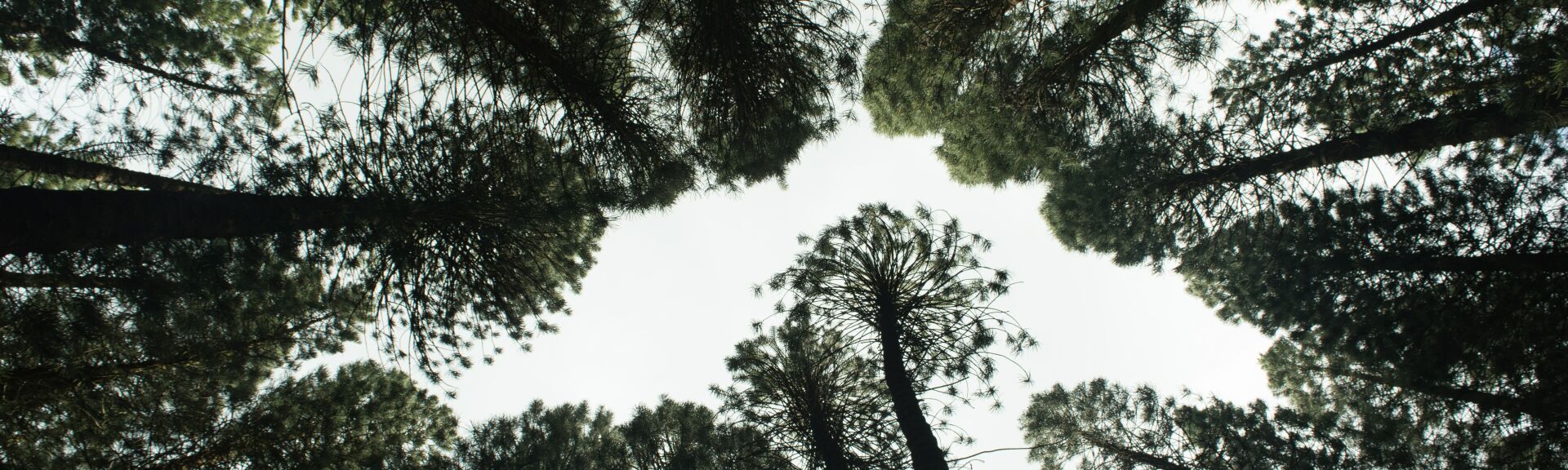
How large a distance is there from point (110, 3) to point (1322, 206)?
606 inches

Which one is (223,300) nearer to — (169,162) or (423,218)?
(169,162)

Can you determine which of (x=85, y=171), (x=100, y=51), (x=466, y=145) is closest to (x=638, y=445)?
(x=466, y=145)

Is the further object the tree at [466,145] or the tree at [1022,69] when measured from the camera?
the tree at [1022,69]

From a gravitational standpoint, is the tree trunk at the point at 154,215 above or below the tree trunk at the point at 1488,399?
above

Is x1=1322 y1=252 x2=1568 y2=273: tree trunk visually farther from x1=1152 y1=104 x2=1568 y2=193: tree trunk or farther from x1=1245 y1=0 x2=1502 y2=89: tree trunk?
x1=1245 y1=0 x2=1502 y2=89: tree trunk

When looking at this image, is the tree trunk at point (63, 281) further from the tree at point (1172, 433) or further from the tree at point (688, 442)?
the tree at point (1172, 433)

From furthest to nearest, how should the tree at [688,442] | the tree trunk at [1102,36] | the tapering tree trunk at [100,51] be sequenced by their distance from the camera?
the tree at [688,442], the tapering tree trunk at [100,51], the tree trunk at [1102,36]

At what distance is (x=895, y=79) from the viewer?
8484mm

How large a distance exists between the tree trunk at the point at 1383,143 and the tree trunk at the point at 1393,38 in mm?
858

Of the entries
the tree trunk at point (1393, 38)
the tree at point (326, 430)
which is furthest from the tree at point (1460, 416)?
the tree at point (326, 430)

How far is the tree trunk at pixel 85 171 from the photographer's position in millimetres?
5422

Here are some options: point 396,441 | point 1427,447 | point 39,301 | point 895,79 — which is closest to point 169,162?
point 39,301

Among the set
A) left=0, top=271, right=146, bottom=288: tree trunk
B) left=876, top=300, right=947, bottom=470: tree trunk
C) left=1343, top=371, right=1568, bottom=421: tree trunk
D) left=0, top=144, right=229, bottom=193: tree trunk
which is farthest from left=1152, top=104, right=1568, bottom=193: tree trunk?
left=0, top=271, right=146, bottom=288: tree trunk

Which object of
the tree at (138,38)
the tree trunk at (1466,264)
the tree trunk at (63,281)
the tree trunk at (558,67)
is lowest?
the tree trunk at (63,281)
